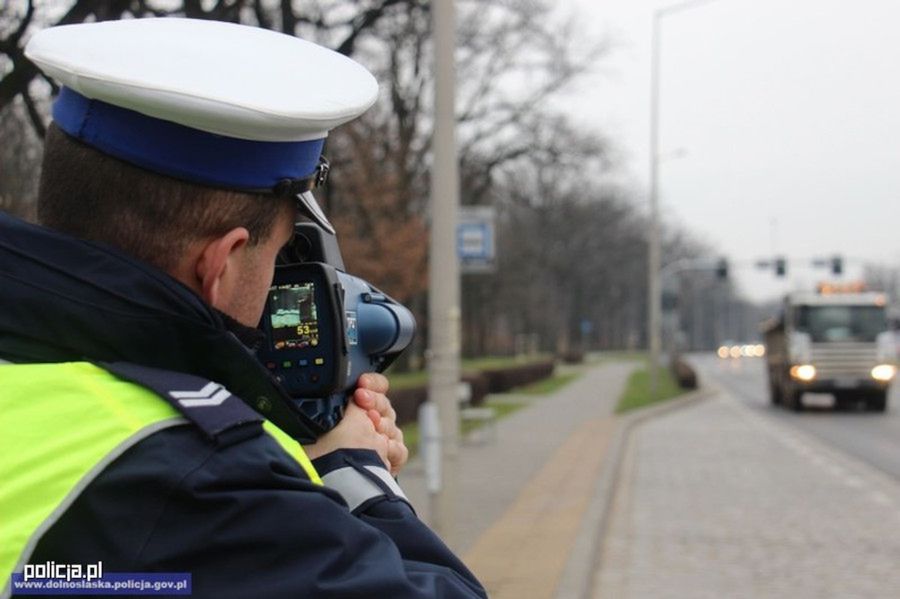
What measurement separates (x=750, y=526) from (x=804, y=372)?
19057 mm

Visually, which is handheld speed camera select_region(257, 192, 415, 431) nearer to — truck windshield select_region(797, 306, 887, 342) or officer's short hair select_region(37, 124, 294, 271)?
officer's short hair select_region(37, 124, 294, 271)

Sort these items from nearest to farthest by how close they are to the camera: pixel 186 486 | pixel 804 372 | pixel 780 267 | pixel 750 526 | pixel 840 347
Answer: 1. pixel 186 486
2. pixel 750 526
3. pixel 840 347
4. pixel 804 372
5. pixel 780 267

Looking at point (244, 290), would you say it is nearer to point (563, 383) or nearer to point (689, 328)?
point (563, 383)

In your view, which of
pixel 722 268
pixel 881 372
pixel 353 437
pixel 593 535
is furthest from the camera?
pixel 722 268

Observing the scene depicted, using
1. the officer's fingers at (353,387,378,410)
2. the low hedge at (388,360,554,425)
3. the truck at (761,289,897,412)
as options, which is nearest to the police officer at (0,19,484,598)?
the officer's fingers at (353,387,378,410)

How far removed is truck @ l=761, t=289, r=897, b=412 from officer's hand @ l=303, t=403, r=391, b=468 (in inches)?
1156

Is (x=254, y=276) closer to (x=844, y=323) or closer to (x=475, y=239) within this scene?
(x=475, y=239)

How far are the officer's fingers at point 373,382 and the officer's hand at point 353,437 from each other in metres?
0.05

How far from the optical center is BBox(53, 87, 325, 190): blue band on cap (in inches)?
50.3

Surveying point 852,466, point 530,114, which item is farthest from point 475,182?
point 852,466

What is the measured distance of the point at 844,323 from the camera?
2995cm

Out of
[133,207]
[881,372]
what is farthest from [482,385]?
[133,207]

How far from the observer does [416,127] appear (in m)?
32.2

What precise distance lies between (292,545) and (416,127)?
31421 mm
